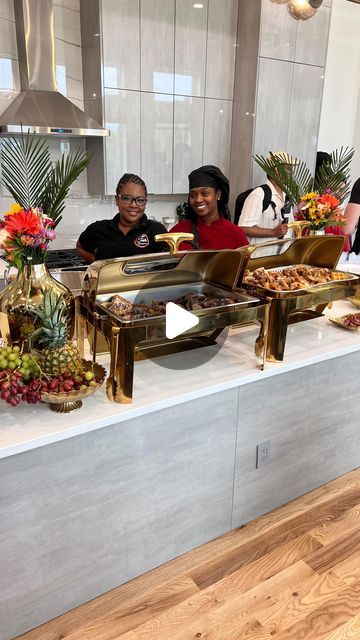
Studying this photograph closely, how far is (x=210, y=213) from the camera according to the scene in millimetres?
2693

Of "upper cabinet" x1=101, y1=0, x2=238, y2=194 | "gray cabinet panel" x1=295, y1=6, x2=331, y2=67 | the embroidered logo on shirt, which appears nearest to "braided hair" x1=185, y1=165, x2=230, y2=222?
the embroidered logo on shirt

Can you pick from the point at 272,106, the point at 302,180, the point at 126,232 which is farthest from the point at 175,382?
the point at 272,106

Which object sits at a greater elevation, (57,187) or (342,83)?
(342,83)

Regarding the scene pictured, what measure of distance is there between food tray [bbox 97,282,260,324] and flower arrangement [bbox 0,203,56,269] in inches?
10.7

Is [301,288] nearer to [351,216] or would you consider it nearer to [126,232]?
[126,232]

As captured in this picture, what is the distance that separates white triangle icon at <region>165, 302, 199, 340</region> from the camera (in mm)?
1516

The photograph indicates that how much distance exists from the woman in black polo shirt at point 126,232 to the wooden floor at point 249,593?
1.57 meters

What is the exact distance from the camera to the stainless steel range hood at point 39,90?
11.6 ft

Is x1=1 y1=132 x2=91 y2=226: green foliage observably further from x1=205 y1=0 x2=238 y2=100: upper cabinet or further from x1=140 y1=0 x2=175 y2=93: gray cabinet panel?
x1=205 y1=0 x2=238 y2=100: upper cabinet

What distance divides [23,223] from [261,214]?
2549 millimetres

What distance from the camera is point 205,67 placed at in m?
4.48

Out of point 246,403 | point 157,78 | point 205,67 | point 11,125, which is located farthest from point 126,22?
point 246,403

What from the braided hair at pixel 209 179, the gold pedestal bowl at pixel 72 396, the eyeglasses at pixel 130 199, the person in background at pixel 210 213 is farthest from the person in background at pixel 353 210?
the gold pedestal bowl at pixel 72 396

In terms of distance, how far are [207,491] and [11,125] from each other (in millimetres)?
2869
